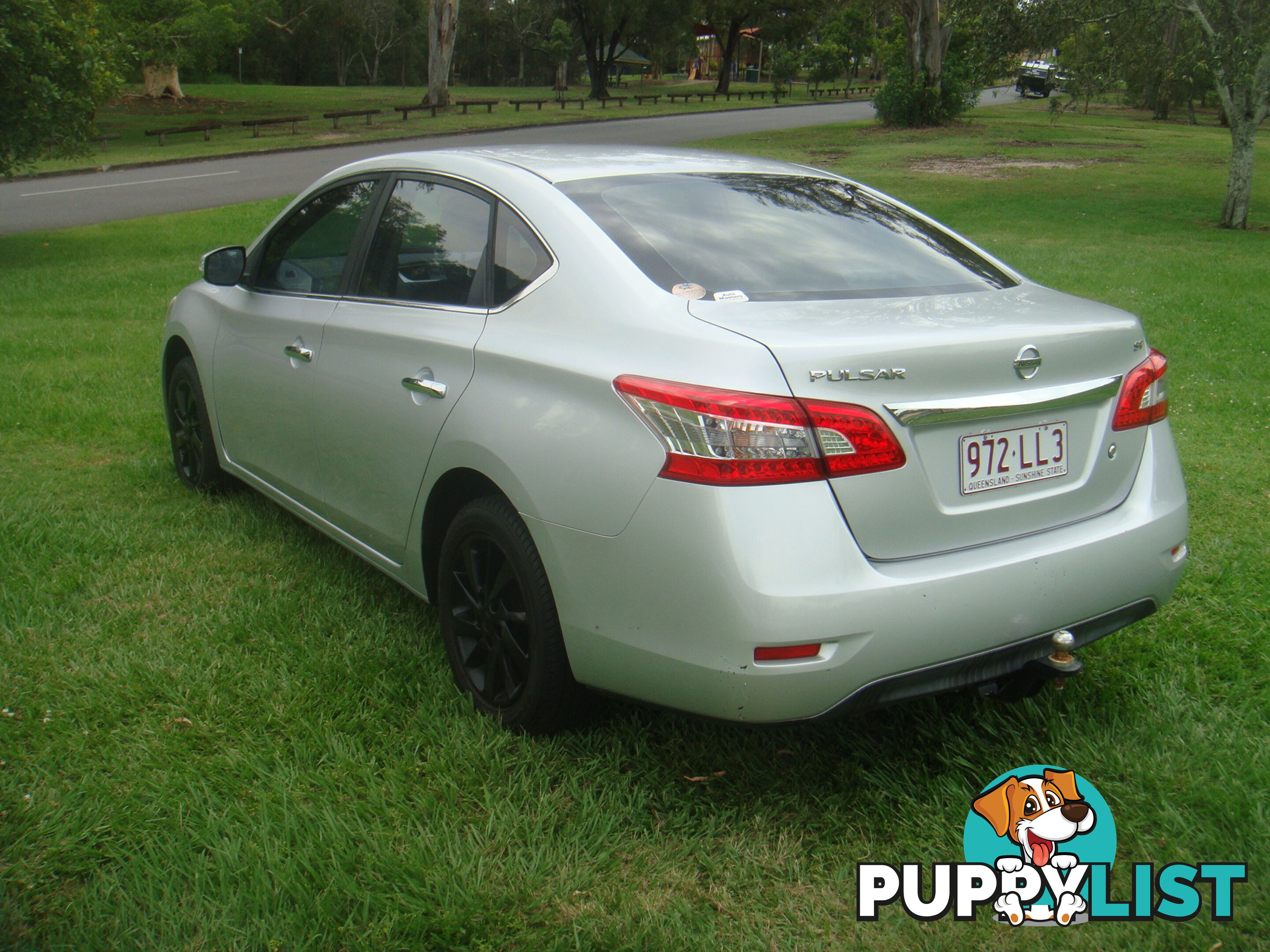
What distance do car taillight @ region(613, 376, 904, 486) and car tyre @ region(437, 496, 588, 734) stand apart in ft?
1.97

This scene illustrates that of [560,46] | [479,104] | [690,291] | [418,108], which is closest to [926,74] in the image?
[418,108]

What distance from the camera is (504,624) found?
10.1 feet

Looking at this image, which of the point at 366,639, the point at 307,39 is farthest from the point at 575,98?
the point at 366,639

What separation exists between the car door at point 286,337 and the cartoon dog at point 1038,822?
253cm

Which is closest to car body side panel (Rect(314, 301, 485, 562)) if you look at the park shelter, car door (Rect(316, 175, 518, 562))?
car door (Rect(316, 175, 518, 562))

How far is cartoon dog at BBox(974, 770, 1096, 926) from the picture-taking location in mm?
2504

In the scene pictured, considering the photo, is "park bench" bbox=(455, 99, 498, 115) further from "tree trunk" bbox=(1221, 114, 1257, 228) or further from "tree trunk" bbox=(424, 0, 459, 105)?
"tree trunk" bbox=(1221, 114, 1257, 228)

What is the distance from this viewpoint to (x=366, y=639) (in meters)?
3.80

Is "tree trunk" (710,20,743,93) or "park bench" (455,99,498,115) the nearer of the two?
"park bench" (455,99,498,115)

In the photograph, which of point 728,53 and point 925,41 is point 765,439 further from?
point 728,53

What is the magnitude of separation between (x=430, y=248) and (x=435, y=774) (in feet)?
5.45

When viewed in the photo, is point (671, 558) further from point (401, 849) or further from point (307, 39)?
point (307, 39)

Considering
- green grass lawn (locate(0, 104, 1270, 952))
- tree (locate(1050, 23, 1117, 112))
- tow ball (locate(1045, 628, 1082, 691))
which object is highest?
tree (locate(1050, 23, 1117, 112))

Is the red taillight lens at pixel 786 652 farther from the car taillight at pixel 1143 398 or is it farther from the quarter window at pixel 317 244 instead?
the quarter window at pixel 317 244
